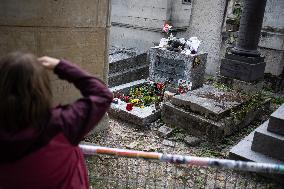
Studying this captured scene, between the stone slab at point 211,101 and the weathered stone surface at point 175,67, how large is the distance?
124cm

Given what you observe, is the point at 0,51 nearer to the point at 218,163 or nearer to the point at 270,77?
the point at 218,163

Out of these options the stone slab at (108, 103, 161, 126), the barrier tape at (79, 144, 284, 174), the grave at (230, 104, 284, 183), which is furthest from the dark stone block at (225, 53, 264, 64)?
the barrier tape at (79, 144, 284, 174)

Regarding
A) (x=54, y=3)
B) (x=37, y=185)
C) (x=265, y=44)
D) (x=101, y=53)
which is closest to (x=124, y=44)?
(x=265, y=44)

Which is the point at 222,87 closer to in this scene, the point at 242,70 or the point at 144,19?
the point at 242,70

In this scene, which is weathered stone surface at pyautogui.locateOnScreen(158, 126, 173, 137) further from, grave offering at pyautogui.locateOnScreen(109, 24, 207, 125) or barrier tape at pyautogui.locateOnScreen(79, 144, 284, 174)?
barrier tape at pyautogui.locateOnScreen(79, 144, 284, 174)

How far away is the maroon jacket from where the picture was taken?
1.58m

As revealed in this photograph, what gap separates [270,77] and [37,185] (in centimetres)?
1021

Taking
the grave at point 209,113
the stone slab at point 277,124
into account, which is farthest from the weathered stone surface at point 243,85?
the stone slab at point 277,124

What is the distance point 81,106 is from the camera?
1.74m

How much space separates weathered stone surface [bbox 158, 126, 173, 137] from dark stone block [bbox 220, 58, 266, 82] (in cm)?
360

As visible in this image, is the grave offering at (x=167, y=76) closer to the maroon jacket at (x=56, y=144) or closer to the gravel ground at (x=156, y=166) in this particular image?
the gravel ground at (x=156, y=166)

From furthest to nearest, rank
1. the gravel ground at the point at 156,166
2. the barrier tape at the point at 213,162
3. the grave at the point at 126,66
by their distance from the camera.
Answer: the grave at the point at 126,66
the gravel ground at the point at 156,166
the barrier tape at the point at 213,162

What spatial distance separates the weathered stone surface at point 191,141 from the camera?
19.7 ft

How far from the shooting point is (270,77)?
1054cm
